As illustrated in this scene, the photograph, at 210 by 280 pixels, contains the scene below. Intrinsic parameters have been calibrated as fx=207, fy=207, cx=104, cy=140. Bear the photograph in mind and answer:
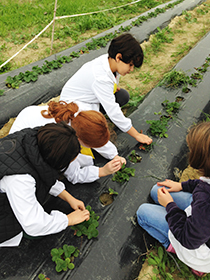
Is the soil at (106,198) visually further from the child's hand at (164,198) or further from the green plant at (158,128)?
the green plant at (158,128)

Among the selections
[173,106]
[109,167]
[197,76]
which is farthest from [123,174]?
[197,76]

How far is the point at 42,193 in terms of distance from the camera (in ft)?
4.53

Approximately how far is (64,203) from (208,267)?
45.4 inches

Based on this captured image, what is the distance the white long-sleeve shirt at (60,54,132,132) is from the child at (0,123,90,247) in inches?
36.0

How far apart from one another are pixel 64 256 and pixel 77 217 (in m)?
0.30

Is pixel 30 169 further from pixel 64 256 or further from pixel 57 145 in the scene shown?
pixel 64 256

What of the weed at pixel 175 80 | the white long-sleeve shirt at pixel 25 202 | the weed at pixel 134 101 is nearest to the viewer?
the white long-sleeve shirt at pixel 25 202

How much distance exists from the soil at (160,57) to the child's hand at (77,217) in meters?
1.23

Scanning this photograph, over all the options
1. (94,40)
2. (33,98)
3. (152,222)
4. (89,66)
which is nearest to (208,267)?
(152,222)

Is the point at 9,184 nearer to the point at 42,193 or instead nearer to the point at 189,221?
the point at 42,193

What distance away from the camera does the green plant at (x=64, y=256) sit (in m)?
1.44

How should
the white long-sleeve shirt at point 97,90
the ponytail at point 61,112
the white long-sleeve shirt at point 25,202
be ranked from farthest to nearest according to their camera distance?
1. the white long-sleeve shirt at point 97,90
2. the ponytail at point 61,112
3. the white long-sleeve shirt at point 25,202

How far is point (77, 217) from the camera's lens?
5.04 feet

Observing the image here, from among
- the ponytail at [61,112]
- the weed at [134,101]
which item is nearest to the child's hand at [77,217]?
the ponytail at [61,112]
